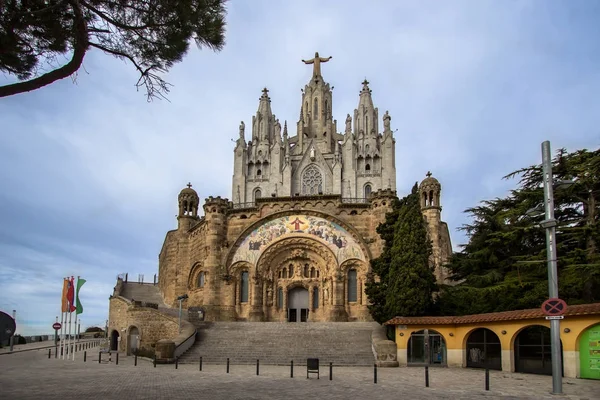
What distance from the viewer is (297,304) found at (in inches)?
1398

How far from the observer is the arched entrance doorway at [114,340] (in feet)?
108

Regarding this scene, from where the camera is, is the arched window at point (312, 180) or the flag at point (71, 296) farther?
the arched window at point (312, 180)

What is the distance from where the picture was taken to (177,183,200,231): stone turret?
40250 mm

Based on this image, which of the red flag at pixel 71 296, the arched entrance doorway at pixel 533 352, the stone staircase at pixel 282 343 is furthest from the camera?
the red flag at pixel 71 296

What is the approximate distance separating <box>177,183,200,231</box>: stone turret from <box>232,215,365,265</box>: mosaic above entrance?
7032mm

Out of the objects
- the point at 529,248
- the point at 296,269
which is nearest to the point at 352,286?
the point at 296,269

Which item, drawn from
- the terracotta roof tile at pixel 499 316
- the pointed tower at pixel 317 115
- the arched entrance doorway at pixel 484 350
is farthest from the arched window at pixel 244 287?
the pointed tower at pixel 317 115

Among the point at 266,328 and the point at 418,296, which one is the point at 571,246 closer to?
the point at 418,296

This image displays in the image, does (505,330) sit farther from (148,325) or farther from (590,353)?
(148,325)

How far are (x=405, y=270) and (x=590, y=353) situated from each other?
9496 millimetres

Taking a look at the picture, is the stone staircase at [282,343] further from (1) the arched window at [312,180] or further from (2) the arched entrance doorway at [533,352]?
(1) the arched window at [312,180]

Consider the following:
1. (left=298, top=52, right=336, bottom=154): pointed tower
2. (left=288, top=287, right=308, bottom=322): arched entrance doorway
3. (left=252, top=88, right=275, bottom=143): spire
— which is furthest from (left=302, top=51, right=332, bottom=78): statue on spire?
(left=288, top=287, right=308, bottom=322): arched entrance doorway

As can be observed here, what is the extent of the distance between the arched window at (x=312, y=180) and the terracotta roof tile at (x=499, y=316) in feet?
129

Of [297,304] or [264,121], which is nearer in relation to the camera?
[297,304]
